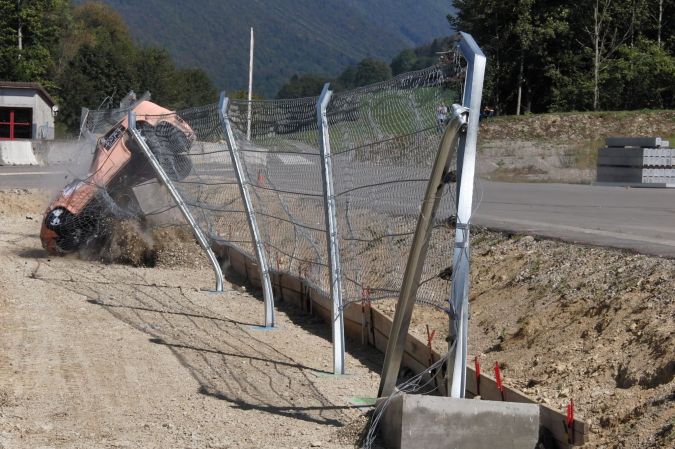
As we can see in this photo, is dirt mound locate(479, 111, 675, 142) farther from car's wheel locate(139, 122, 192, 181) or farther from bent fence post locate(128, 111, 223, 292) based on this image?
bent fence post locate(128, 111, 223, 292)

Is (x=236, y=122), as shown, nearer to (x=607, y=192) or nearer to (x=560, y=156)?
(x=607, y=192)

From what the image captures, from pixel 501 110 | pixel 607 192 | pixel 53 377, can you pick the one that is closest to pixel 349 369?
pixel 53 377

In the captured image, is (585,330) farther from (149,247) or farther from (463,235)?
(149,247)

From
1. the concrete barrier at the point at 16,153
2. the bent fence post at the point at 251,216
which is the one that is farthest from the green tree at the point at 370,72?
the bent fence post at the point at 251,216

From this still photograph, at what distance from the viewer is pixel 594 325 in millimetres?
8273

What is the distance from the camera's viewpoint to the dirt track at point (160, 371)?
7.12m

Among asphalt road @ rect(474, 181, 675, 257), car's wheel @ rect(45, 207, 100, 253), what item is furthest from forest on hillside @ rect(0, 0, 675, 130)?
car's wheel @ rect(45, 207, 100, 253)

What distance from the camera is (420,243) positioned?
6.62 meters

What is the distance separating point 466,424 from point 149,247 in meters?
9.29

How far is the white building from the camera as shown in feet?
194

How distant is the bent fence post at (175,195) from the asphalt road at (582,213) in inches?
116

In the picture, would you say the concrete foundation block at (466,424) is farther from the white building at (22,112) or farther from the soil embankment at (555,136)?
the white building at (22,112)

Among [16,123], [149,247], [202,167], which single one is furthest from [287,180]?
[16,123]

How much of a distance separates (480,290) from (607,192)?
460 inches
